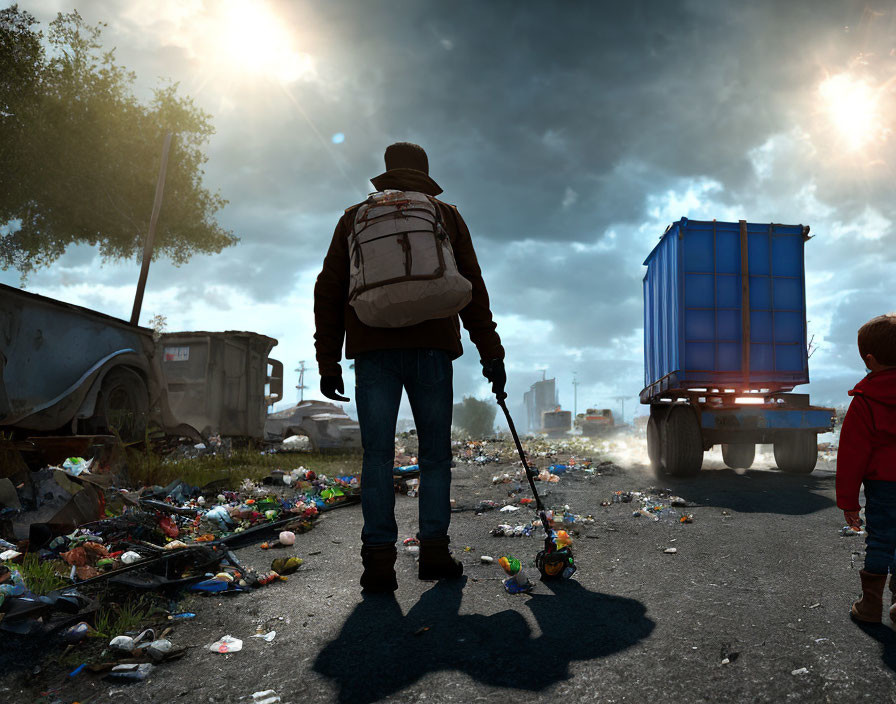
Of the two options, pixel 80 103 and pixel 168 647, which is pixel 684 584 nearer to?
pixel 168 647

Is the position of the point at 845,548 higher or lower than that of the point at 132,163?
lower

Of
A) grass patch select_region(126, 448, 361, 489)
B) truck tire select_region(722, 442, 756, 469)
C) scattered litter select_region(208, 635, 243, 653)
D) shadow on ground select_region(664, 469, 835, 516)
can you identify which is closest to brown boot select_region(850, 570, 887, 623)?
scattered litter select_region(208, 635, 243, 653)

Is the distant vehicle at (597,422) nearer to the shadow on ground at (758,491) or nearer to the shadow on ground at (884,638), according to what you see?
the shadow on ground at (758,491)

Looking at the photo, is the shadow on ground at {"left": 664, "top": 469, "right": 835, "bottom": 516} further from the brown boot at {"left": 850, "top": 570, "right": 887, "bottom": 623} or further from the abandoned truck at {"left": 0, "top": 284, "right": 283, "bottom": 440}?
the abandoned truck at {"left": 0, "top": 284, "right": 283, "bottom": 440}

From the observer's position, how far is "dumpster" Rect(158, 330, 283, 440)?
10266 mm

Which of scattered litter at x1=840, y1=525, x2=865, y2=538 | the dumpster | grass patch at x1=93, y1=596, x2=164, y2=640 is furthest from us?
the dumpster

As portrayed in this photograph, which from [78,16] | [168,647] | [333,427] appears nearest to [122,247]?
[78,16]

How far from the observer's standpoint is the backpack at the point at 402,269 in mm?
2588

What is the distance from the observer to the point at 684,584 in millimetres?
2783

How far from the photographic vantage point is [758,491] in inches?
240

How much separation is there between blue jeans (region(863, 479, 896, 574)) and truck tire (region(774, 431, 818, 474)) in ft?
19.4

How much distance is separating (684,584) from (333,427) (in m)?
9.14

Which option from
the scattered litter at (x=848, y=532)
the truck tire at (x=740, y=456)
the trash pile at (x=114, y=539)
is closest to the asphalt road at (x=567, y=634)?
the scattered litter at (x=848, y=532)

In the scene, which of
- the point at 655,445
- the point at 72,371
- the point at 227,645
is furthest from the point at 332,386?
the point at 655,445
